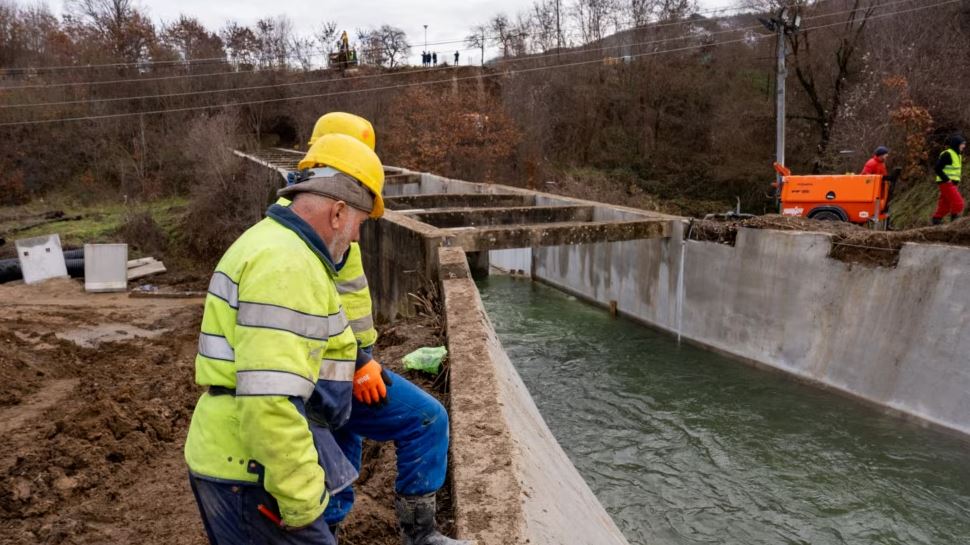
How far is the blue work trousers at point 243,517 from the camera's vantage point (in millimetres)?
2068

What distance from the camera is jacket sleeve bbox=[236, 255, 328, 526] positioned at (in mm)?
1863

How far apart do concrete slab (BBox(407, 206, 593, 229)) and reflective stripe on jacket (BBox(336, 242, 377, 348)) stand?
336 inches

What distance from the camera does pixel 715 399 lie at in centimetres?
1009

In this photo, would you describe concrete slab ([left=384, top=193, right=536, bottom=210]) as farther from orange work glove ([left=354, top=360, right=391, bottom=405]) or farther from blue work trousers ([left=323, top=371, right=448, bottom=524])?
orange work glove ([left=354, top=360, right=391, bottom=405])

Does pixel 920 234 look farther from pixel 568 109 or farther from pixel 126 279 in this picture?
pixel 568 109

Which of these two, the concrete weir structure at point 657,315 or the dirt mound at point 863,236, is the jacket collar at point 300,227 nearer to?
the concrete weir structure at point 657,315

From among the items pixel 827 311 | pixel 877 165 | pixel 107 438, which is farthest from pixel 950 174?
pixel 107 438

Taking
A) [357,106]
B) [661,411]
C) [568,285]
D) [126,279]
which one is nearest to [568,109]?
[357,106]

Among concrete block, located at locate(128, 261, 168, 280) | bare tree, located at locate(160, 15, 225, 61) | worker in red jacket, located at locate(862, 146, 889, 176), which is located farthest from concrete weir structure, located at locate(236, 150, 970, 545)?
bare tree, located at locate(160, 15, 225, 61)

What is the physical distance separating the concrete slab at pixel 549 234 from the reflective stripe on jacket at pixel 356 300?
19.2 feet

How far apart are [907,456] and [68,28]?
4489 cm

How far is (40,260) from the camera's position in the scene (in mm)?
15711

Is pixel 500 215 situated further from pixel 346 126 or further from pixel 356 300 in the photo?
pixel 356 300

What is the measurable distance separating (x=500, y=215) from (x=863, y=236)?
6630mm
